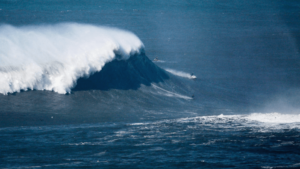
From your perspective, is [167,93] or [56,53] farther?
[167,93]

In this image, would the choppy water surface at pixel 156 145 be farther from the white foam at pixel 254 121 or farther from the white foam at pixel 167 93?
the white foam at pixel 167 93

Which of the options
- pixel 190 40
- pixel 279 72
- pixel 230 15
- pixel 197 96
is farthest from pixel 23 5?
pixel 197 96

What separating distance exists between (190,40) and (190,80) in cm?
3099

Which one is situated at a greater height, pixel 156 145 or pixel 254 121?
pixel 254 121

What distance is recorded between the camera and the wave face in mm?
23156

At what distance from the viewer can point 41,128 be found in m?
18.2

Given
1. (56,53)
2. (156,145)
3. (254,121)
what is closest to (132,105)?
(56,53)

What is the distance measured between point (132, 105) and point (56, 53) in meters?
6.46

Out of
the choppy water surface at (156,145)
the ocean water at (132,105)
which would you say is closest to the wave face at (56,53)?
the ocean water at (132,105)

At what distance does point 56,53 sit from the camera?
26250 millimetres

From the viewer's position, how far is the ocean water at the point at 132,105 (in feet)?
50.4

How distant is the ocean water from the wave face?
0.06 m

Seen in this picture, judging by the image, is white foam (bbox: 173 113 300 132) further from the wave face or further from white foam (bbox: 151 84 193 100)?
→ the wave face

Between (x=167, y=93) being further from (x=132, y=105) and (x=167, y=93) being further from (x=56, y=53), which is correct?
(x=56, y=53)
